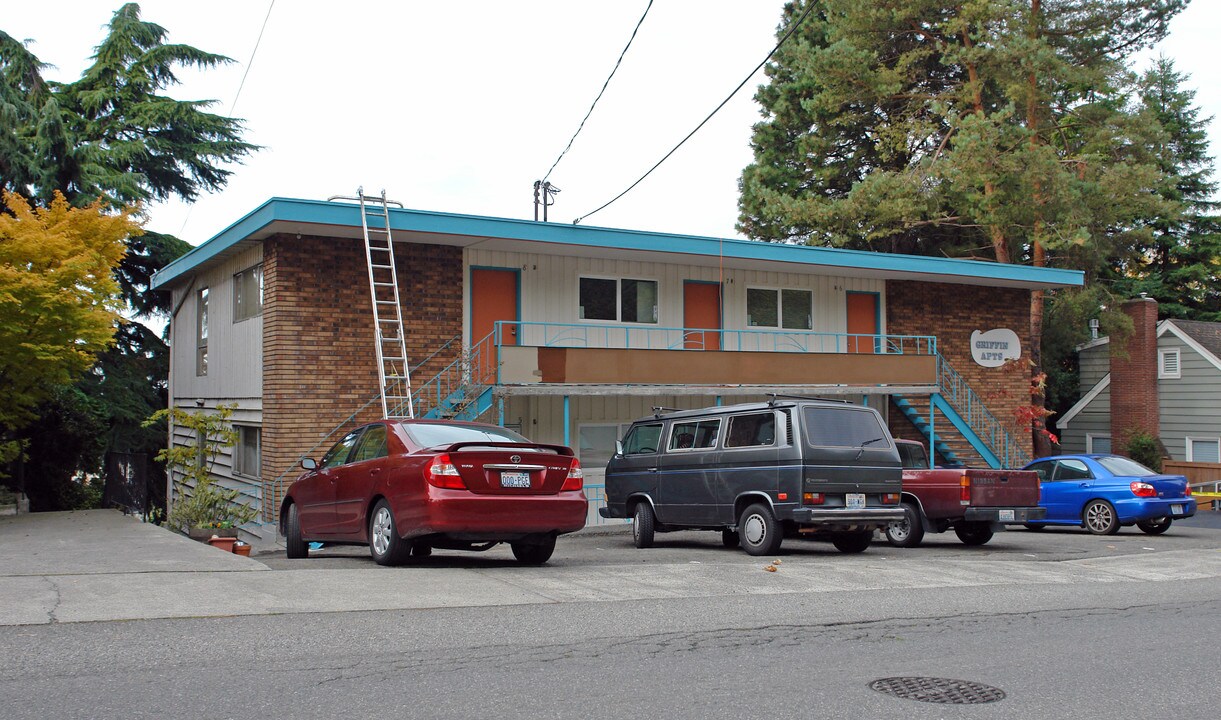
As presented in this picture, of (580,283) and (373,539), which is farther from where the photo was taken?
(580,283)

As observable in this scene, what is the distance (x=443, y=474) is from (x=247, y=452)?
11824mm

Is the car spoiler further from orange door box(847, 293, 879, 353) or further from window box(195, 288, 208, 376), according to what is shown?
orange door box(847, 293, 879, 353)

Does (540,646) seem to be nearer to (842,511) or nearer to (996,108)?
(842,511)

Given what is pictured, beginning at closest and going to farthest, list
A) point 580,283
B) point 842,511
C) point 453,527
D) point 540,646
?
point 540,646
point 453,527
point 842,511
point 580,283

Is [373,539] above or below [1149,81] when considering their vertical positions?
below

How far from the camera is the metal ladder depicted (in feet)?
57.6

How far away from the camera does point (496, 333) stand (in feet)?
65.4

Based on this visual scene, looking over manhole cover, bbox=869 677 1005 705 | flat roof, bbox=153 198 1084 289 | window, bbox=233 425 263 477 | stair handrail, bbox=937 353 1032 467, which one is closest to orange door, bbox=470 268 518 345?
flat roof, bbox=153 198 1084 289

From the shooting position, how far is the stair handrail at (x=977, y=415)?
81.3ft

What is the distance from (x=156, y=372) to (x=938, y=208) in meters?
23.1

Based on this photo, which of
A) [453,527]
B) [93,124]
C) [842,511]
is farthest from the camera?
[93,124]

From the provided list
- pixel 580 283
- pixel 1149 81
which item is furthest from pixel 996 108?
pixel 580 283

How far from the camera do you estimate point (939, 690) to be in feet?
20.1

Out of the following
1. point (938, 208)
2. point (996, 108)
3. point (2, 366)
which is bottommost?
point (2, 366)
